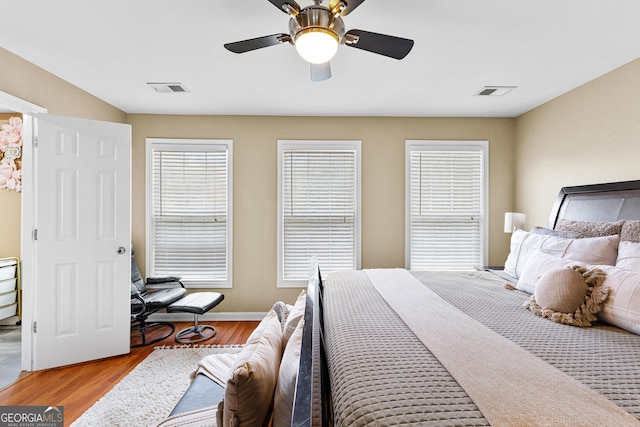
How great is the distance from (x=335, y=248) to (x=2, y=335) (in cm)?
386

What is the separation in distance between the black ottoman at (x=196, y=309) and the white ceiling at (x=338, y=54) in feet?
7.20

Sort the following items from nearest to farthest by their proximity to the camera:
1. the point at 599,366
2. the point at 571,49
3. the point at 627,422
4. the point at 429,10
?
the point at 627,422 → the point at 599,366 → the point at 429,10 → the point at 571,49

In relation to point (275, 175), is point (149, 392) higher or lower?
lower

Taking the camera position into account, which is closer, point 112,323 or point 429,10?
point 429,10

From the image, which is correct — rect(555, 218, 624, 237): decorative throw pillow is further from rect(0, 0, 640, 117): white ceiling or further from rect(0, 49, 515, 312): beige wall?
rect(0, 49, 515, 312): beige wall

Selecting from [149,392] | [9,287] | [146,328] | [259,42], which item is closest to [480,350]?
[259,42]

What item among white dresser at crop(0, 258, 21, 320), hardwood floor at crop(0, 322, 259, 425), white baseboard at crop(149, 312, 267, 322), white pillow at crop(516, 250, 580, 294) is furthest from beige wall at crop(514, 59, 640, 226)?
white dresser at crop(0, 258, 21, 320)

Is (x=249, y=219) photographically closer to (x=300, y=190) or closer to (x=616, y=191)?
(x=300, y=190)

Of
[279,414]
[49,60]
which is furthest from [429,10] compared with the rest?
[49,60]

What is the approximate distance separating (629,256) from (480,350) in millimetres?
1357

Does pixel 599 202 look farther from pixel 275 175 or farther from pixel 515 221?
pixel 275 175

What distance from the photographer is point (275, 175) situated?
3.77 meters

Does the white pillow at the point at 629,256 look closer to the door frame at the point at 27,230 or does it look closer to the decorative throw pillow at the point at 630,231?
the decorative throw pillow at the point at 630,231

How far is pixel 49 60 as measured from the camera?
2.44 meters
